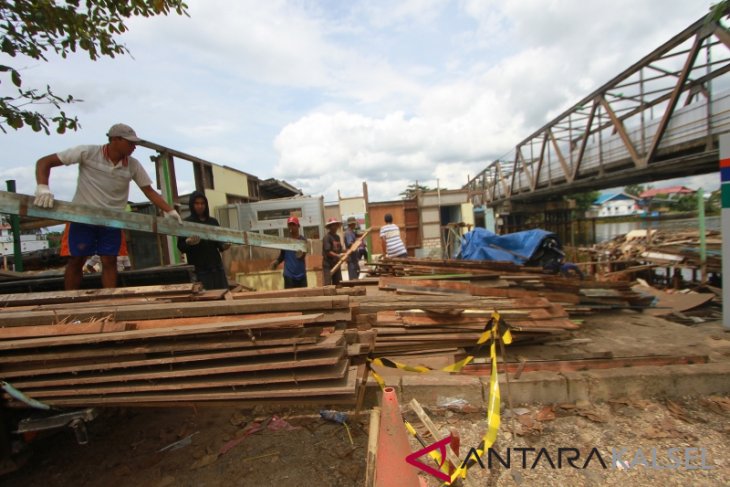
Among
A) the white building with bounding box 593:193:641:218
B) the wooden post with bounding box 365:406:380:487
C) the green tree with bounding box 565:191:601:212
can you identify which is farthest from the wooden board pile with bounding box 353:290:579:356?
the white building with bounding box 593:193:641:218

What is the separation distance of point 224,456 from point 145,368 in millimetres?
1171

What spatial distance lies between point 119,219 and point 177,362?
1.59 meters

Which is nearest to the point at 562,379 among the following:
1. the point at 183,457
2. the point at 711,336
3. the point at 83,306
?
the point at 711,336

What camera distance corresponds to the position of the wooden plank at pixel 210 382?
1920mm

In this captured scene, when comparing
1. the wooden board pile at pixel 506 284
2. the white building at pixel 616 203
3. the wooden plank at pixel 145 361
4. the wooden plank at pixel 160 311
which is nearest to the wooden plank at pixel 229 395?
the wooden plank at pixel 145 361

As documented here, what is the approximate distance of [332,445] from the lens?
8.98 ft

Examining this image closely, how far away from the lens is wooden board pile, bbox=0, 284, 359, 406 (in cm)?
192

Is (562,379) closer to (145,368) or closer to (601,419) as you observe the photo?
(601,419)

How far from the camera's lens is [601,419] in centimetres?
299

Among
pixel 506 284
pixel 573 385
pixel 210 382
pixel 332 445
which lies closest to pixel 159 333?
pixel 210 382

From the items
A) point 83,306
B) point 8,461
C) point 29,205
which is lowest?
point 8,461

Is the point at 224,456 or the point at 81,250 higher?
the point at 81,250

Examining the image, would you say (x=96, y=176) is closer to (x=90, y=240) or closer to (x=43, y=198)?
(x=90, y=240)

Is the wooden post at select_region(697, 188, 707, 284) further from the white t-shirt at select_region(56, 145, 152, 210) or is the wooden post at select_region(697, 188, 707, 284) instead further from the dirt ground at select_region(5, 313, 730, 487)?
the white t-shirt at select_region(56, 145, 152, 210)
